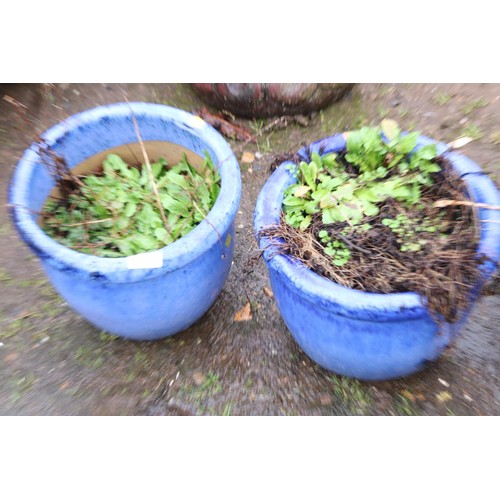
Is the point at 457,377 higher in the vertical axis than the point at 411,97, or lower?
lower

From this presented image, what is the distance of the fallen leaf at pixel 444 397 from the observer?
2.03 m

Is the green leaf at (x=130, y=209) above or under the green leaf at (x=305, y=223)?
above

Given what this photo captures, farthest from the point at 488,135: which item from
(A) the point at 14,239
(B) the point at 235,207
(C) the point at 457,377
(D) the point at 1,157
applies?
(D) the point at 1,157

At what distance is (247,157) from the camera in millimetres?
3207

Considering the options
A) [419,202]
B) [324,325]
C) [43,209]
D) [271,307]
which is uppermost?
[43,209]

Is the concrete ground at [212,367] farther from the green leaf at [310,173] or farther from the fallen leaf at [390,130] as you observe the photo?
the fallen leaf at [390,130]

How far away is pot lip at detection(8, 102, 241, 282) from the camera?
1.61 meters

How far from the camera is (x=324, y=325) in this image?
1633 mm

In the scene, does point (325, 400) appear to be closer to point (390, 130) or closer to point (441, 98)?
point (390, 130)

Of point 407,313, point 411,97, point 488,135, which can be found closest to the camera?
point 407,313

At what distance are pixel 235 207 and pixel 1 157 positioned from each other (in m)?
2.12

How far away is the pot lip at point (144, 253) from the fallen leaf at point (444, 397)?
3.87 ft

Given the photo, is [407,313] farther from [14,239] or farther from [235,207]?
[14,239]

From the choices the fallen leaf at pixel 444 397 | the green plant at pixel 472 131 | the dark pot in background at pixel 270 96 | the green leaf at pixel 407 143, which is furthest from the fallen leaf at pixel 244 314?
the green plant at pixel 472 131
